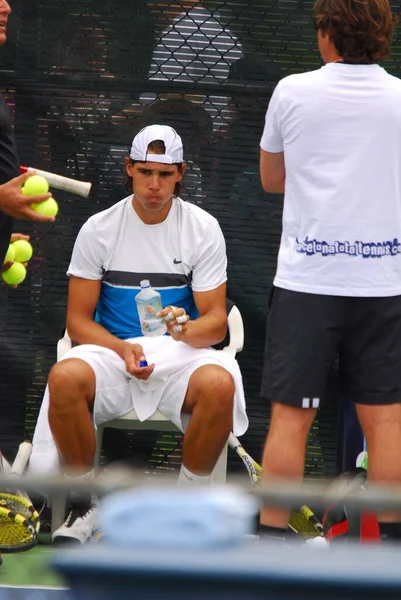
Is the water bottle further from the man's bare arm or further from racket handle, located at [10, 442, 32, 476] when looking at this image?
racket handle, located at [10, 442, 32, 476]

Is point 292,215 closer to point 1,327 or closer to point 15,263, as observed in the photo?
point 15,263

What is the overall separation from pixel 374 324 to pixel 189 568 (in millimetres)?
1872

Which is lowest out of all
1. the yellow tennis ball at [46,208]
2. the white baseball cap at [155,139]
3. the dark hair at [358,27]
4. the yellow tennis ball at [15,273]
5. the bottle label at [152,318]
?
the bottle label at [152,318]

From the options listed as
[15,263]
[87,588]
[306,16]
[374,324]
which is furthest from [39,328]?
[87,588]

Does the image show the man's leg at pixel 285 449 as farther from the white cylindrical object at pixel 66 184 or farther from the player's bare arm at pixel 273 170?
the white cylindrical object at pixel 66 184

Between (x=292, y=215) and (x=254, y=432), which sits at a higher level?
(x=292, y=215)

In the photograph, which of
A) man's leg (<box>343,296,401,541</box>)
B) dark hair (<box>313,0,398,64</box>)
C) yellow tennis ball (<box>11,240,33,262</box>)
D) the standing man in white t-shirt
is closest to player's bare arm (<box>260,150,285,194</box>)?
the standing man in white t-shirt

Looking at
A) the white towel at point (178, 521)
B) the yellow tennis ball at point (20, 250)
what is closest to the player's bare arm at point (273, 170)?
the yellow tennis ball at point (20, 250)

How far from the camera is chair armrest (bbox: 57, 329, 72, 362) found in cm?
395

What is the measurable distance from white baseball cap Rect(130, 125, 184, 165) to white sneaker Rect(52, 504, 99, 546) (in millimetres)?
1218

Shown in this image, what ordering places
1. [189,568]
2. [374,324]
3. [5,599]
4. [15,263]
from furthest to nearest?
1. [15,263]
2. [374,324]
3. [5,599]
4. [189,568]

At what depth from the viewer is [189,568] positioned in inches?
42.1

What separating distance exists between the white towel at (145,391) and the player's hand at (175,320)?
0.08 m

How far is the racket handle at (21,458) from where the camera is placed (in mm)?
3952
